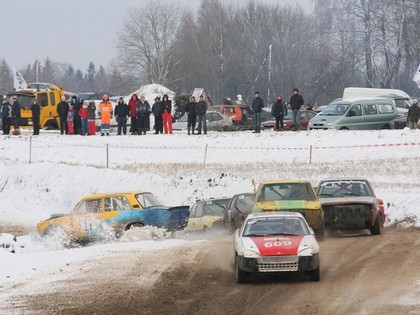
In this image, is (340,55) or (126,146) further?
(340,55)

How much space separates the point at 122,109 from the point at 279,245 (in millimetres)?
30242

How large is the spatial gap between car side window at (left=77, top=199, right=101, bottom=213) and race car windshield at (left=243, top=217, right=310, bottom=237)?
8.94m

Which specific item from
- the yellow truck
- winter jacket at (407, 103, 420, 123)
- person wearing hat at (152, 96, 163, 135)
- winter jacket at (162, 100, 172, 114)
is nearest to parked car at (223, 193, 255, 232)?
winter jacket at (162, 100, 172, 114)

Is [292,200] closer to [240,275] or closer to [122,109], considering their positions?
[240,275]

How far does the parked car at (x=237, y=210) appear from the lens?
1045 inches

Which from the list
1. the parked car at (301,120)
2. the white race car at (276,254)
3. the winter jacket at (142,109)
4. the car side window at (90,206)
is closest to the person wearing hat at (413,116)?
the parked car at (301,120)

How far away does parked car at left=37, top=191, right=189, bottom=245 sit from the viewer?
90.7 ft

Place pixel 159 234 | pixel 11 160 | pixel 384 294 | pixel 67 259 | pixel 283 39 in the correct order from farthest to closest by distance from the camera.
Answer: pixel 283 39 < pixel 11 160 < pixel 159 234 < pixel 67 259 < pixel 384 294

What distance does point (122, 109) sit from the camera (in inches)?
1917

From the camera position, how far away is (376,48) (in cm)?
10775

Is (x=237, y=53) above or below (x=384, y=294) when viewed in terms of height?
above

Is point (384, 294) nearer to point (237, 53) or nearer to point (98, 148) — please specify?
point (98, 148)

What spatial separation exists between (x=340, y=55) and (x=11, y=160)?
73.9 meters

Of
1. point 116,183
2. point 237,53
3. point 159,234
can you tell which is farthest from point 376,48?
point 159,234
